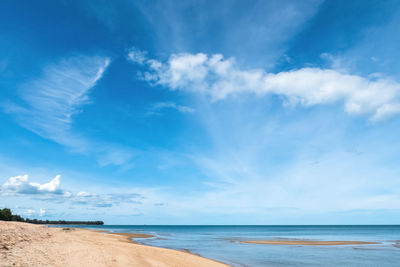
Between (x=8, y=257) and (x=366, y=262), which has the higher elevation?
(x=8, y=257)

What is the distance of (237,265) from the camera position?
2619cm

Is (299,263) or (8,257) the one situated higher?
(8,257)

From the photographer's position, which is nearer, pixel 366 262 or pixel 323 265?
pixel 323 265

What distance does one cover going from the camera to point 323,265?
27.6m

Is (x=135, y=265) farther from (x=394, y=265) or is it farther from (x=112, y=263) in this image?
(x=394, y=265)

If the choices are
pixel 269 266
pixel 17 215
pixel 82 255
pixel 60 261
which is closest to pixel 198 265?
pixel 269 266

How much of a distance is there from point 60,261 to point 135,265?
525cm

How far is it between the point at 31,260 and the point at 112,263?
216 inches

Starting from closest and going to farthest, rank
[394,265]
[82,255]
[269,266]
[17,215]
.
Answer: [82,255] → [269,266] → [394,265] → [17,215]

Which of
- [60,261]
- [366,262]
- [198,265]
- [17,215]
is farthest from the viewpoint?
[17,215]

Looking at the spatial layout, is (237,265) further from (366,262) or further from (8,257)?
(8,257)

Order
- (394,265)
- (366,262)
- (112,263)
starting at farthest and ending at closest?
(366,262) < (394,265) < (112,263)

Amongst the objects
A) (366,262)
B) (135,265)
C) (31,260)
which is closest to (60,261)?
(31,260)

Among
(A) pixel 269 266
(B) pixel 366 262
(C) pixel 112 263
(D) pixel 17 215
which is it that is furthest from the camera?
(D) pixel 17 215
